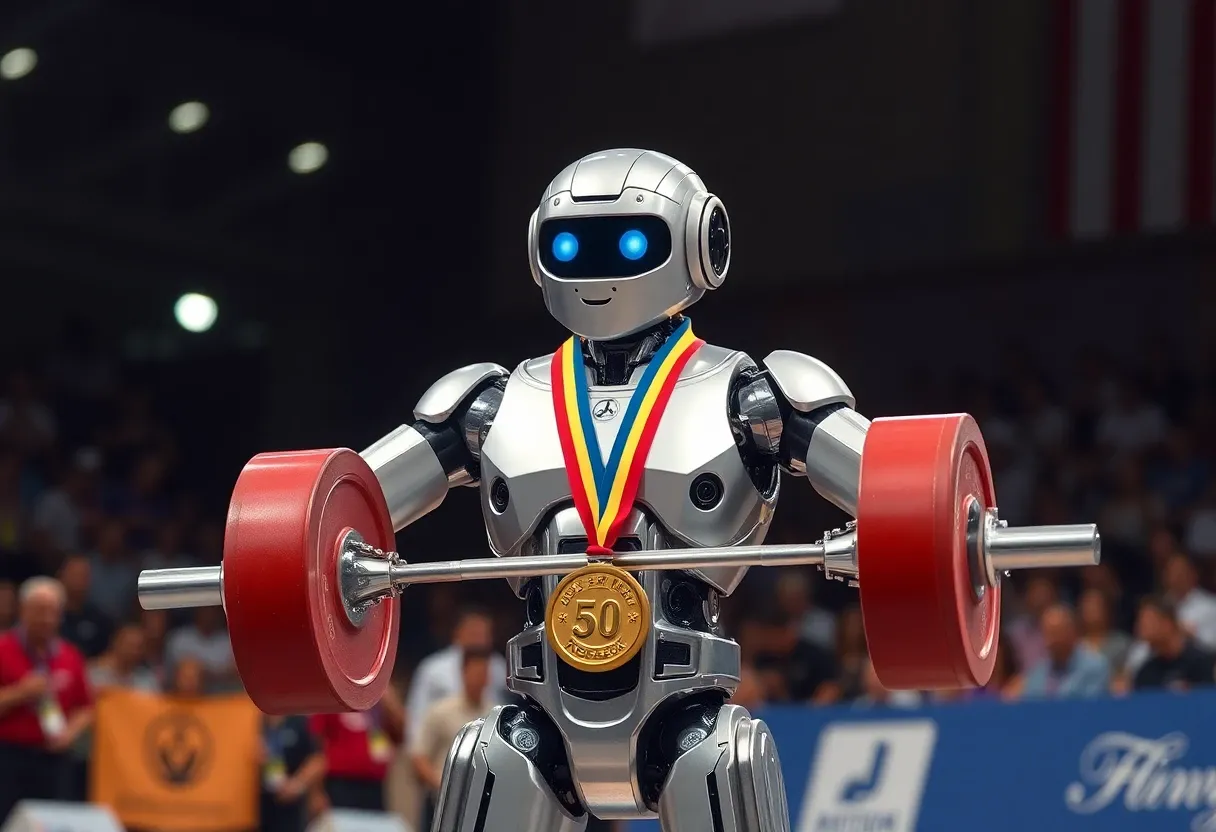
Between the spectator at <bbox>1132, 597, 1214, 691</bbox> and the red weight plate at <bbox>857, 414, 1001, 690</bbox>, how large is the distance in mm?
4872

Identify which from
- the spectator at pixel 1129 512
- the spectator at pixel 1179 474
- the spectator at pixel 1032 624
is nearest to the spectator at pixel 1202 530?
the spectator at pixel 1129 512

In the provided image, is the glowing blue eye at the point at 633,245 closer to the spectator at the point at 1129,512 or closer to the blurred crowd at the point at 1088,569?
the blurred crowd at the point at 1088,569

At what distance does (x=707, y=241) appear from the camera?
500cm

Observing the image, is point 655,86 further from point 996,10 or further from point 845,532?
point 845,532

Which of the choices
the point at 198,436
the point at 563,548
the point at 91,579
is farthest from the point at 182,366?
the point at 563,548

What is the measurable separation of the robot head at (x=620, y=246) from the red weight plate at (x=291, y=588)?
0.71 meters

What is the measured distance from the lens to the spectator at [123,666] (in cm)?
1096

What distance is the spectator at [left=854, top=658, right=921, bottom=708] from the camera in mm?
9492

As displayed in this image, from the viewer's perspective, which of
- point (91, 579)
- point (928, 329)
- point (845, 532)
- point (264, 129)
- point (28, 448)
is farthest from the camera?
point (264, 129)

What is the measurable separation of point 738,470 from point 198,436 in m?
12.6

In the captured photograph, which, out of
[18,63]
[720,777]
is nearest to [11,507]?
[18,63]

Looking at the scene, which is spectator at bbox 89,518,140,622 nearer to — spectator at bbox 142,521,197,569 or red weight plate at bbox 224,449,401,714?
spectator at bbox 142,521,197,569

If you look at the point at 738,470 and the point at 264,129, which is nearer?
the point at 738,470

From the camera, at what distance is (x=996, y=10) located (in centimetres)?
1491
